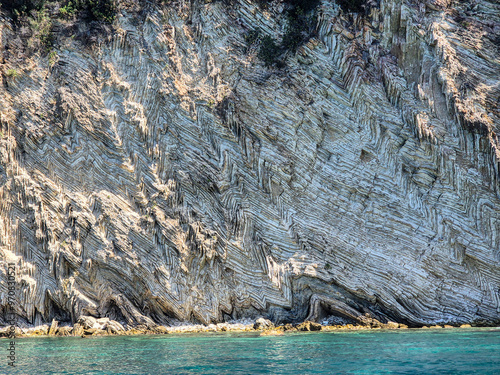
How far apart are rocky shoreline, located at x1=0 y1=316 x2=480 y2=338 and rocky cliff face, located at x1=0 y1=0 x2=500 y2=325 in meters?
0.59

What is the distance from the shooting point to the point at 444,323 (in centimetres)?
1912

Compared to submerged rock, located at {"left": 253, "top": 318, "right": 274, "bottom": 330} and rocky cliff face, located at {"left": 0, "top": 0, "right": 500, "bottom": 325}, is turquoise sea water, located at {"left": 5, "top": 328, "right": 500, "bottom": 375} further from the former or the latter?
rocky cliff face, located at {"left": 0, "top": 0, "right": 500, "bottom": 325}

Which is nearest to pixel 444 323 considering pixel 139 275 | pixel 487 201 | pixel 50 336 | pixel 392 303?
pixel 392 303

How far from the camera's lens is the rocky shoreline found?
19.2m

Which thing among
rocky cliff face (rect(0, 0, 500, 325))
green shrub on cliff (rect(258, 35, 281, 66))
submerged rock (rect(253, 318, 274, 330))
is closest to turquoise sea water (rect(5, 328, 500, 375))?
submerged rock (rect(253, 318, 274, 330))

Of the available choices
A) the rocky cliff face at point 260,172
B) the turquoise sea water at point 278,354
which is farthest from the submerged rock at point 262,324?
the turquoise sea water at point 278,354

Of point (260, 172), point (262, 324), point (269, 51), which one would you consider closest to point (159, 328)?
point (262, 324)

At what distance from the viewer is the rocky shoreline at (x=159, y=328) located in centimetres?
1922

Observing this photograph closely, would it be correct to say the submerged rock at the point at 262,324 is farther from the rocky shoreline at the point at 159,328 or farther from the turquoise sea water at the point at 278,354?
the turquoise sea water at the point at 278,354

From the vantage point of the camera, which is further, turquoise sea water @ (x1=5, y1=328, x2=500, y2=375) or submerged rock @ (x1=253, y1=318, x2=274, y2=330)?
submerged rock @ (x1=253, y1=318, x2=274, y2=330)

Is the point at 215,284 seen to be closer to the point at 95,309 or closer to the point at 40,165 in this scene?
the point at 95,309

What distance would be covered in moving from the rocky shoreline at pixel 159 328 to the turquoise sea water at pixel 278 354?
166 centimetres

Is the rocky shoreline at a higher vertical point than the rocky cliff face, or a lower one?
lower

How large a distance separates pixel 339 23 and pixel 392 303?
1468 cm
